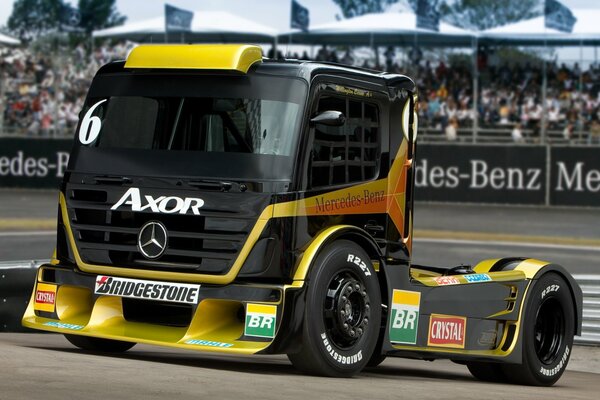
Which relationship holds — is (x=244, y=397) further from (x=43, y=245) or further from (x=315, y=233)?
(x=43, y=245)

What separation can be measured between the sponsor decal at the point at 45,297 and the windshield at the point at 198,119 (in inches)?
37.9

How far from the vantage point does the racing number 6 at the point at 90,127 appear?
838 centimetres

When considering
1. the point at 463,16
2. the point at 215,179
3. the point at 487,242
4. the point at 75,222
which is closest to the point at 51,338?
the point at 75,222

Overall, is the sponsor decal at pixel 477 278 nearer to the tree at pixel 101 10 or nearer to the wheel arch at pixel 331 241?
the wheel arch at pixel 331 241

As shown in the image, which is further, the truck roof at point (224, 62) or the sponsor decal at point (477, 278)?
the sponsor decal at point (477, 278)

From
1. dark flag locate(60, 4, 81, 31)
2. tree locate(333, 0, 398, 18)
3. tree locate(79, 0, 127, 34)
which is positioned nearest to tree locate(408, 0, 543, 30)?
tree locate(333, 0, 398, 18)

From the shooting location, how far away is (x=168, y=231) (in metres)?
7.79

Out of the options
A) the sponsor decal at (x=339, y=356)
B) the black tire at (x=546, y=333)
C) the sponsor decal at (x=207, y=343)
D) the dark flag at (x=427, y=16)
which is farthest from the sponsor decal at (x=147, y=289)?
the dark flag at (x=427, y=16)

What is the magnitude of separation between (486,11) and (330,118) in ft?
307

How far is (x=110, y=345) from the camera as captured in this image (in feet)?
29.5

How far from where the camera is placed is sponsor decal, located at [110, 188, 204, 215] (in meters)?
7.72

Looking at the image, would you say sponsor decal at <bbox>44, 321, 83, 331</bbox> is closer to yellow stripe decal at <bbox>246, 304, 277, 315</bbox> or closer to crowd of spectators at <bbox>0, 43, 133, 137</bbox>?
yellow stripe decal at <bbox>246, 304, 277, 315</bbox>

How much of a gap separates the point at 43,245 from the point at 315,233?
12803mm

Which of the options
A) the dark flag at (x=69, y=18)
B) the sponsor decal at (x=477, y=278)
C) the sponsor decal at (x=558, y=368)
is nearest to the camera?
the sponsor decal at (x=477, y=278)
